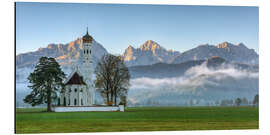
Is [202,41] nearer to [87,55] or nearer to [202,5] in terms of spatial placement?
[202,5]

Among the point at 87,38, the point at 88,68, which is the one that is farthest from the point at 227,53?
the point at 88,68

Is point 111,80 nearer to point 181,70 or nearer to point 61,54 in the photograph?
point 181,70

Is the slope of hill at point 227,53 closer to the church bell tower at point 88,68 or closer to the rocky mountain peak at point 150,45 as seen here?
the rocky mountain peak at point 150,45

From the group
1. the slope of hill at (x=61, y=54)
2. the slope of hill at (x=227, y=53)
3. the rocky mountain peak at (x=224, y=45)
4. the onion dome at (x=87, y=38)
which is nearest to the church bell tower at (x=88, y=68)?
the slope of hill at (x=61, y=54)

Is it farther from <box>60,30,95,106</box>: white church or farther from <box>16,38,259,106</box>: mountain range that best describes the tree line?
<box>60,30,95,106</box>: white church

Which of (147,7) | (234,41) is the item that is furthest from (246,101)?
(147,7)
